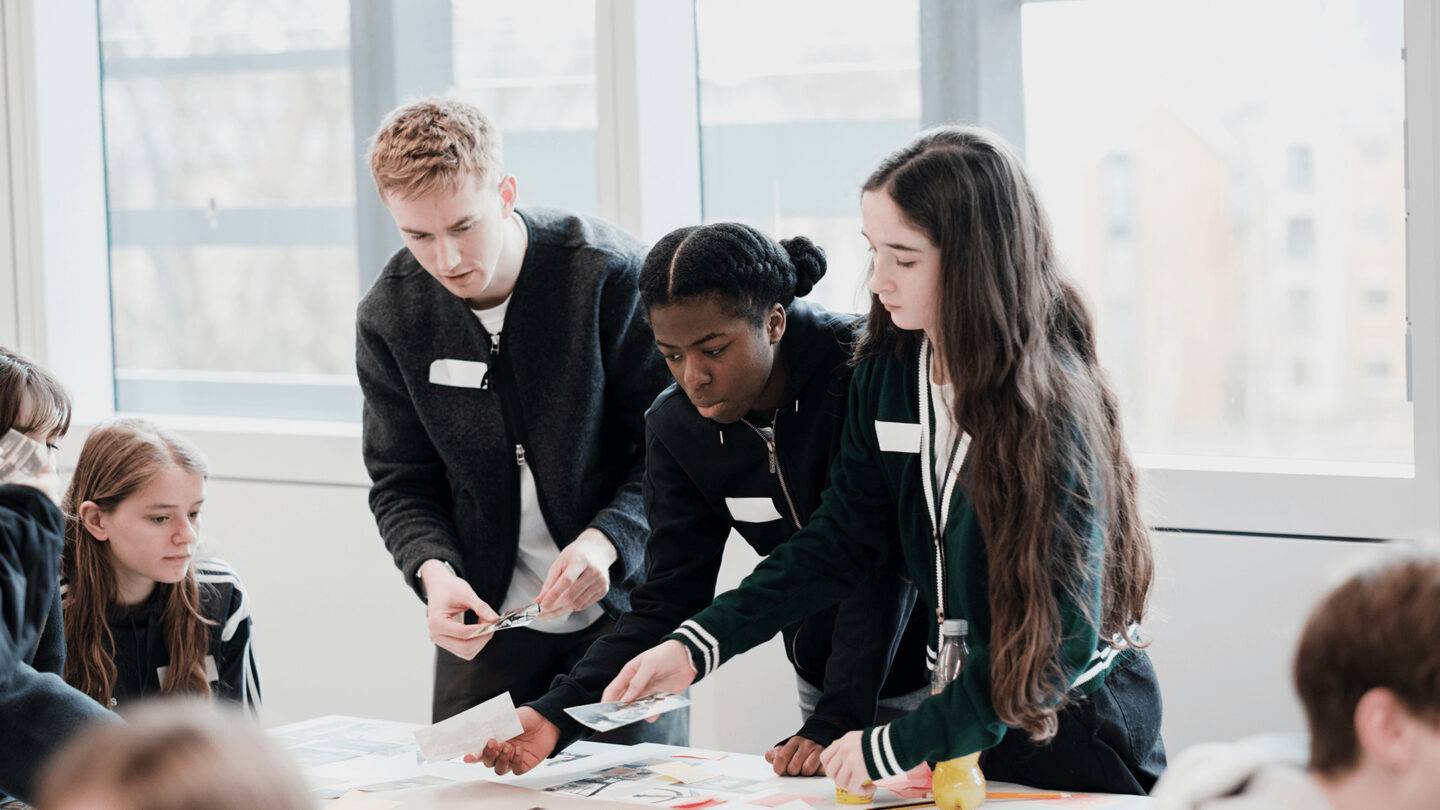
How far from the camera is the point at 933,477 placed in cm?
212

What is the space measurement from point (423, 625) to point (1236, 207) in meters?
2.37

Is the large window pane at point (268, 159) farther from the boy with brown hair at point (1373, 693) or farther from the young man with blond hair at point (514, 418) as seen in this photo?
the boy with brown hair at point (1373, 693)

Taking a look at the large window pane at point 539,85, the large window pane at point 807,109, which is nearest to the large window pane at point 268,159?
the large window pane at point 539,85

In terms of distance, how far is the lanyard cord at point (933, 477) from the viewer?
6.82 feet

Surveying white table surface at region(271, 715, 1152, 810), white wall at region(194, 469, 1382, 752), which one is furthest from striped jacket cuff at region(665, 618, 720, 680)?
white wall at region(194, 469, 1382, 752)

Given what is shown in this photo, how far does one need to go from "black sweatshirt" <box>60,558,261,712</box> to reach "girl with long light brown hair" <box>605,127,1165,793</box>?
1.23m

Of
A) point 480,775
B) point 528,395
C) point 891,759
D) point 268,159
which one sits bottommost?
point 480,775

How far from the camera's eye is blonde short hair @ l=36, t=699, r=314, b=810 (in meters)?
0.90

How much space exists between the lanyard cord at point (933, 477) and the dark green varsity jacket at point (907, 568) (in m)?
0.01

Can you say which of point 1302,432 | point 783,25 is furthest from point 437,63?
point 1302,432

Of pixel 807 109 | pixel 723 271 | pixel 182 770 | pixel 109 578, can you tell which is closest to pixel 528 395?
pixel 723 271

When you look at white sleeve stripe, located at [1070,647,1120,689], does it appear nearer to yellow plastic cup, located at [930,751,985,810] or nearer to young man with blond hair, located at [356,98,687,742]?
yellow plastic cup, located at [930,751,985,810]

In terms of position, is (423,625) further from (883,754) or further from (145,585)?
(883,754)

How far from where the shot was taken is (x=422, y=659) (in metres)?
4.11
